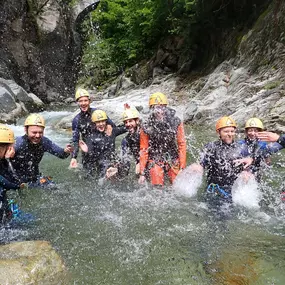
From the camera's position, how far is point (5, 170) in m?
4.96

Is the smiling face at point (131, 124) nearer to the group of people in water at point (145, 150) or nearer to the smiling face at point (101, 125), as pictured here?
the group of people in water at point (145, 150)

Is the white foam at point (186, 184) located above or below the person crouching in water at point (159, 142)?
below

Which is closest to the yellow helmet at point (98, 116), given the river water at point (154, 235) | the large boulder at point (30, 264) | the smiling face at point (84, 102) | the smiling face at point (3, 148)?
the smiling face at point (84, 102)

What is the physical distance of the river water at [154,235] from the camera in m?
3.65

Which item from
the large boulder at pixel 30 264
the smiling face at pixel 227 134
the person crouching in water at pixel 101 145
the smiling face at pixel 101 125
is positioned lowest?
the large boulder at pixel 30 264

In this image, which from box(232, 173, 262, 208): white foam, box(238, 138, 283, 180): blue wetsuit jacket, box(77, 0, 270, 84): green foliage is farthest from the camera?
box(77, 0, 270, 84): green foliage

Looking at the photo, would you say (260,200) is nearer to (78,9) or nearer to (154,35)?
(154,35)

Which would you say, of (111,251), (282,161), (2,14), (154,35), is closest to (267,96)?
(282,161)

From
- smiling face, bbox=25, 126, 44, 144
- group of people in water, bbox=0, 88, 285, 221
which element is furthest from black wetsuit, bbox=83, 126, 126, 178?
smiling face, bbox=25, 126, 44, 144

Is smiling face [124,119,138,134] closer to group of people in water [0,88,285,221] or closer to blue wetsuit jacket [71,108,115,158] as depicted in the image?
group of people in water [0,88,285,221]

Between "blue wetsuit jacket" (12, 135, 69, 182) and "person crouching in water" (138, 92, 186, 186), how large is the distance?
4.67ft

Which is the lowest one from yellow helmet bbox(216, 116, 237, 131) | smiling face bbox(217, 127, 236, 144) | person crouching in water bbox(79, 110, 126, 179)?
person crouching in water bbox(79, 110, 126, 179)

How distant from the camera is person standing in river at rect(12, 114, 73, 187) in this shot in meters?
5.45

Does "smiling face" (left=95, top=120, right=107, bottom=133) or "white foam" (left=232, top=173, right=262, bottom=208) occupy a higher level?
"smiling face" (left=95, top=120, right=107, bottom=133)
